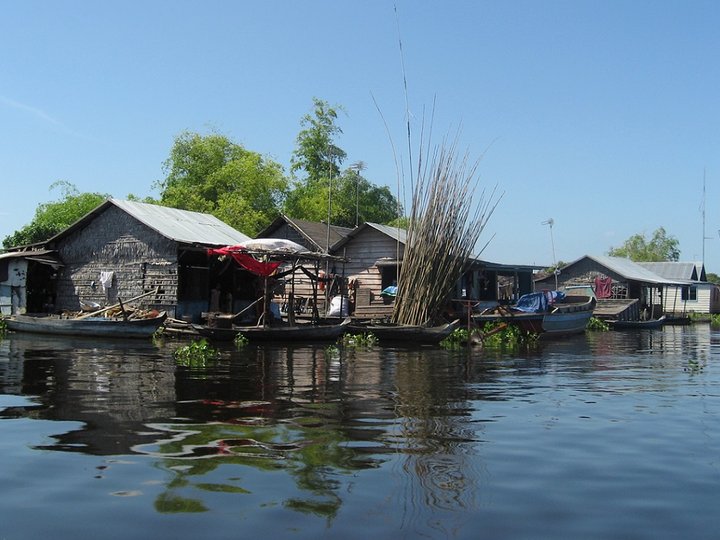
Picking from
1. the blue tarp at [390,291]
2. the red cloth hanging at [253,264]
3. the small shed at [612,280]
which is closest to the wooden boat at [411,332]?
the red cloth hanging at [253,264]

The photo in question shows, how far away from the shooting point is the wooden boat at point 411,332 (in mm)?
21109

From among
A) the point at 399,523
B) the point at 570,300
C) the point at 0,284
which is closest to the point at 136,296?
the point at 0,284

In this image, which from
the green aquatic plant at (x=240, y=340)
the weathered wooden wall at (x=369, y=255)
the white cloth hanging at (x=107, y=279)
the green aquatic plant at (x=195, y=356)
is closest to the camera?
the green aquatic plant at (x=195, y=356)

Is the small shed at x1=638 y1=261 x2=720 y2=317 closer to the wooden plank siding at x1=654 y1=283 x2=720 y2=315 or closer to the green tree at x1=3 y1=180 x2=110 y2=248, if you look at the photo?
the wooden plank siding at x1=654 y1=283 x2=720 y2=315

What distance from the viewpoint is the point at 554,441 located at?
7598 millimetres

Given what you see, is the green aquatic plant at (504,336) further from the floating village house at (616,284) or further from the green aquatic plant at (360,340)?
the floating village house at (616,284)

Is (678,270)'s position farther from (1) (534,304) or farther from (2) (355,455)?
(2) (355,455)

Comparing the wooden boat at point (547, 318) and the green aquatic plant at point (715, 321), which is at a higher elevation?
the wooden boat at point (547, 318)

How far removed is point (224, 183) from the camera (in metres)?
52.1

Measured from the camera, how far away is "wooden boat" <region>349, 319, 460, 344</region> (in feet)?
69.3

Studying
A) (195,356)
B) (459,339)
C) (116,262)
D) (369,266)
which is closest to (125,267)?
(116,262)

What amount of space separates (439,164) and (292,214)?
29288 millimetres

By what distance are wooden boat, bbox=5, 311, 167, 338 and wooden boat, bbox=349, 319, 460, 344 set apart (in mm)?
6279

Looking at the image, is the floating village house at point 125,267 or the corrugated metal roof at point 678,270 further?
the corrugated metal roof at point 678,270
